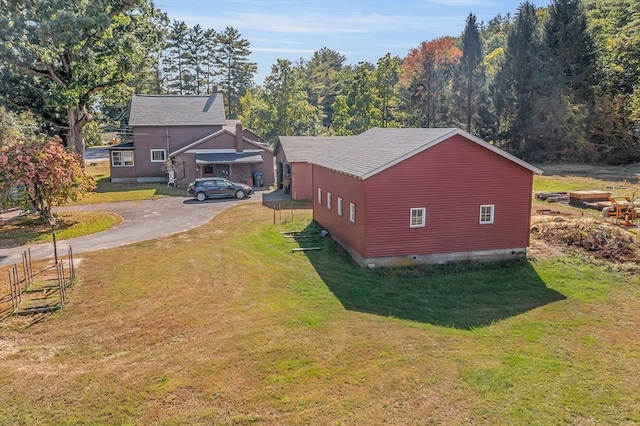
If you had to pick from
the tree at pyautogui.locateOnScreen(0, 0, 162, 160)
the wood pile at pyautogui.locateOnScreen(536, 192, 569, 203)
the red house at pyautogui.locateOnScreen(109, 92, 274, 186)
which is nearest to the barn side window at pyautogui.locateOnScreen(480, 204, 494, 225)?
the wood pile at pyautogui.locateOnScreen(536, 192, 569, 203)

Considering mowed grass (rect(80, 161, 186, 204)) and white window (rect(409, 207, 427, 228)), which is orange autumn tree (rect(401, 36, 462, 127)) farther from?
white window (rect(409, 207, 427, 228))

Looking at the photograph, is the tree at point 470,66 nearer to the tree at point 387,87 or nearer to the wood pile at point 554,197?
the tree at point 387,87

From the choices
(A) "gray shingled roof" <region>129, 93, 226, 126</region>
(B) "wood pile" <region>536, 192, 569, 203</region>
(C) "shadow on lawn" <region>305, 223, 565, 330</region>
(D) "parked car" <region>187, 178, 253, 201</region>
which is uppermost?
(A) "gray shingled roof" <region>129, 93, 226, 126</region>

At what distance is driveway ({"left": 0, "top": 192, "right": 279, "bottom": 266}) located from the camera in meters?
18.2

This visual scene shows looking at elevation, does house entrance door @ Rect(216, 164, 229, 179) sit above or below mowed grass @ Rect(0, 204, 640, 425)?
above

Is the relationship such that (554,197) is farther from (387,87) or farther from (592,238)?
(387,87)

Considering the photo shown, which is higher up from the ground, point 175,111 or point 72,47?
point 72,47

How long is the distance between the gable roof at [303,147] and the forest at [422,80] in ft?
34.2

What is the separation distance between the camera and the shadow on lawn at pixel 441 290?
42.8 ft

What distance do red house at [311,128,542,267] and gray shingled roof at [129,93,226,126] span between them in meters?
26.1

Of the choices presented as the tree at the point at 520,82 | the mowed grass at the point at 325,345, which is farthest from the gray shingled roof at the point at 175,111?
the tree at the point at 520,82

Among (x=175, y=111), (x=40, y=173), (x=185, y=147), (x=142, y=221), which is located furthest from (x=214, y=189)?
(x=175, y=111)

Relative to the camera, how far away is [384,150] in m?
17.9

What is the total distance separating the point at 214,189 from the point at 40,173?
38.2 feet
